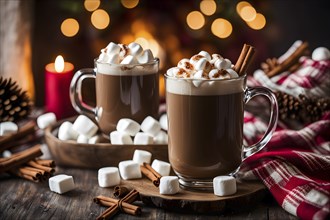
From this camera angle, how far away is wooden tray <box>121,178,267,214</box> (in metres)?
1.35

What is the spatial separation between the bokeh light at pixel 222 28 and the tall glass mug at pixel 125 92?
1.75 m

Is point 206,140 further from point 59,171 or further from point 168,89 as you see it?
point 59,171

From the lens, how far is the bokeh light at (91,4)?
10.6 ft

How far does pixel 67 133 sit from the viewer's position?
175 cm

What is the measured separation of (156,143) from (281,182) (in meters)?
0.44

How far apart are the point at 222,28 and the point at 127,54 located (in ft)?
6.06

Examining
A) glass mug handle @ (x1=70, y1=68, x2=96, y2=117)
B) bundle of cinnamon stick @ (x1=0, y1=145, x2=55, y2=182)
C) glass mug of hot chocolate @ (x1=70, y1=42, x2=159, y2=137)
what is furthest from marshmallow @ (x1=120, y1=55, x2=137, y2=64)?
bundle of cinnamon stick @ (x1=0, y1=145, x2=55, y2=182)

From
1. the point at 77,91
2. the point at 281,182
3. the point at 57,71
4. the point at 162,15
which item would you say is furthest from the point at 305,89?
the point at 162,15

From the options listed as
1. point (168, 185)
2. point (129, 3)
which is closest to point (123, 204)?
point (168, 185)

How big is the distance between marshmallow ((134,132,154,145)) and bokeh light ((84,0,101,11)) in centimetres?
174

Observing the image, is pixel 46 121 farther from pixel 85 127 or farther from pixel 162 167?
pixel 162 167

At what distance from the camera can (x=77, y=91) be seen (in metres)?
1.80

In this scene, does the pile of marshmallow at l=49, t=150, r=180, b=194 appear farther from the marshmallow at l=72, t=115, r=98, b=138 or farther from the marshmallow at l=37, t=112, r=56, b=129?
the marshmallow at l=37, t=112, r=56, b=129

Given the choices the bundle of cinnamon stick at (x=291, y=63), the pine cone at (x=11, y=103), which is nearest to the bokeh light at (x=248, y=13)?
the bundle of cinnamon stick at (x=291, y=63)
